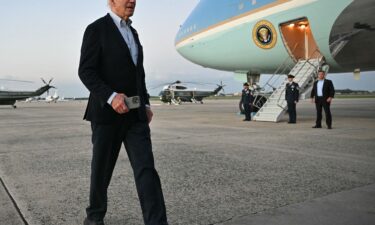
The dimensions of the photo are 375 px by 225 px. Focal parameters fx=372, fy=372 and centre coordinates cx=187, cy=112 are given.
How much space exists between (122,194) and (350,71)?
36.0 ft

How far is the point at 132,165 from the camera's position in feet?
7.82

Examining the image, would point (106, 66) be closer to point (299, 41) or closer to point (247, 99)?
point (299, 41)

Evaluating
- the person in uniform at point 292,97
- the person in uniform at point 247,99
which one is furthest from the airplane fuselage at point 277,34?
the person in uniform at point 292,97

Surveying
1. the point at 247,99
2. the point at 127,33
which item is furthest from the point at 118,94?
the point at 247,99

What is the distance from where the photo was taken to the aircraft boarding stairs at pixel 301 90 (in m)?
11.3

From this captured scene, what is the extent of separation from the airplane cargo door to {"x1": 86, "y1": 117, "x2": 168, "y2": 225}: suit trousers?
9.65 metres

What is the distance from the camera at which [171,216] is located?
278 cm

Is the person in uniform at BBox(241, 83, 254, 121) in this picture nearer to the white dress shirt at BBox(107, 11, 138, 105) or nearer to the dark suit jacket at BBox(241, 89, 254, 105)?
the dark suit jacket at BBox(241, 89, 254, 105)

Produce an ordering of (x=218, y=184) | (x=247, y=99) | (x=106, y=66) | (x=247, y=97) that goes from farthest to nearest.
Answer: (x=247, y=97), (x=247, y=99), (x=218, y=184), (x=106, y=66)

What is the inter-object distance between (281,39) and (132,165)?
9.77 meters

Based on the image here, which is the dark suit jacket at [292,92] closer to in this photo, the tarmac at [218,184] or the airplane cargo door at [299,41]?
the airplane cargo door at [299,41]

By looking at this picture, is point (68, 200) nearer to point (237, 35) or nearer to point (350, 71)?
point (237, 35)

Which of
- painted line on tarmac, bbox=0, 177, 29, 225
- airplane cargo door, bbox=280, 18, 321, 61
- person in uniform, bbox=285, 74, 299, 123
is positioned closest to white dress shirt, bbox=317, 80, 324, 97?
person in uniform, bbox=285, 74, 299, 123

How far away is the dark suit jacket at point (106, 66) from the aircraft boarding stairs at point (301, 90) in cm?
945
